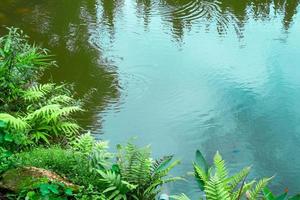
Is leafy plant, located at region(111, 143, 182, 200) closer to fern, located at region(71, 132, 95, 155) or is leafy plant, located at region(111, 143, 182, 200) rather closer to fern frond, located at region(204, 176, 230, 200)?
fern, located at region(71, 132, 95, 155)

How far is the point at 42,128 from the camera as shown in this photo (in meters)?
5.24

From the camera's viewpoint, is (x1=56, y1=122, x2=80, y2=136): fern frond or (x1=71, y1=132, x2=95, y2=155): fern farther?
(x1=56, y1=122, x2=80, y2=136): fern frond

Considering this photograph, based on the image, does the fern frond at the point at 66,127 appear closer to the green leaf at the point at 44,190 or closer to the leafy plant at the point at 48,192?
the leafy plant at the point at 48,192

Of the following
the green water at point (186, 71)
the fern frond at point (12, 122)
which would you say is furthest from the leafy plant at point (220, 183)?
the fern frond at point (12, 122)

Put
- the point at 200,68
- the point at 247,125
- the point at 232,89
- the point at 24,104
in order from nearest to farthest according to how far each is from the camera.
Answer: the point at 24,104, the point at 247,125, the point at 232,89, the point at 200,68

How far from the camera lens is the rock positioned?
363 centimetres

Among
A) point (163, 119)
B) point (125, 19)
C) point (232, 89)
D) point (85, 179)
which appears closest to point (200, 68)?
point (232, 89)

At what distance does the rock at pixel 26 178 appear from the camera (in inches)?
143

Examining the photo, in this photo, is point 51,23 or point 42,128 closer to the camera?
point 42,128

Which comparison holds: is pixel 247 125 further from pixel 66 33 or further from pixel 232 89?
pixel 66 33

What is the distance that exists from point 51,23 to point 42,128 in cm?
477

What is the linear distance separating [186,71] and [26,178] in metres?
4.49

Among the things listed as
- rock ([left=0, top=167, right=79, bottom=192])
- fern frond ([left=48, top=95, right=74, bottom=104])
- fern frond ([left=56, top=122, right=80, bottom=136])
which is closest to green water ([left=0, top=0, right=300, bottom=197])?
fern frond ([left=48, top=95, right=74, bottom=104])

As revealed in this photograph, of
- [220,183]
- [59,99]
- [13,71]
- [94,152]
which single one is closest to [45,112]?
[59,99]
